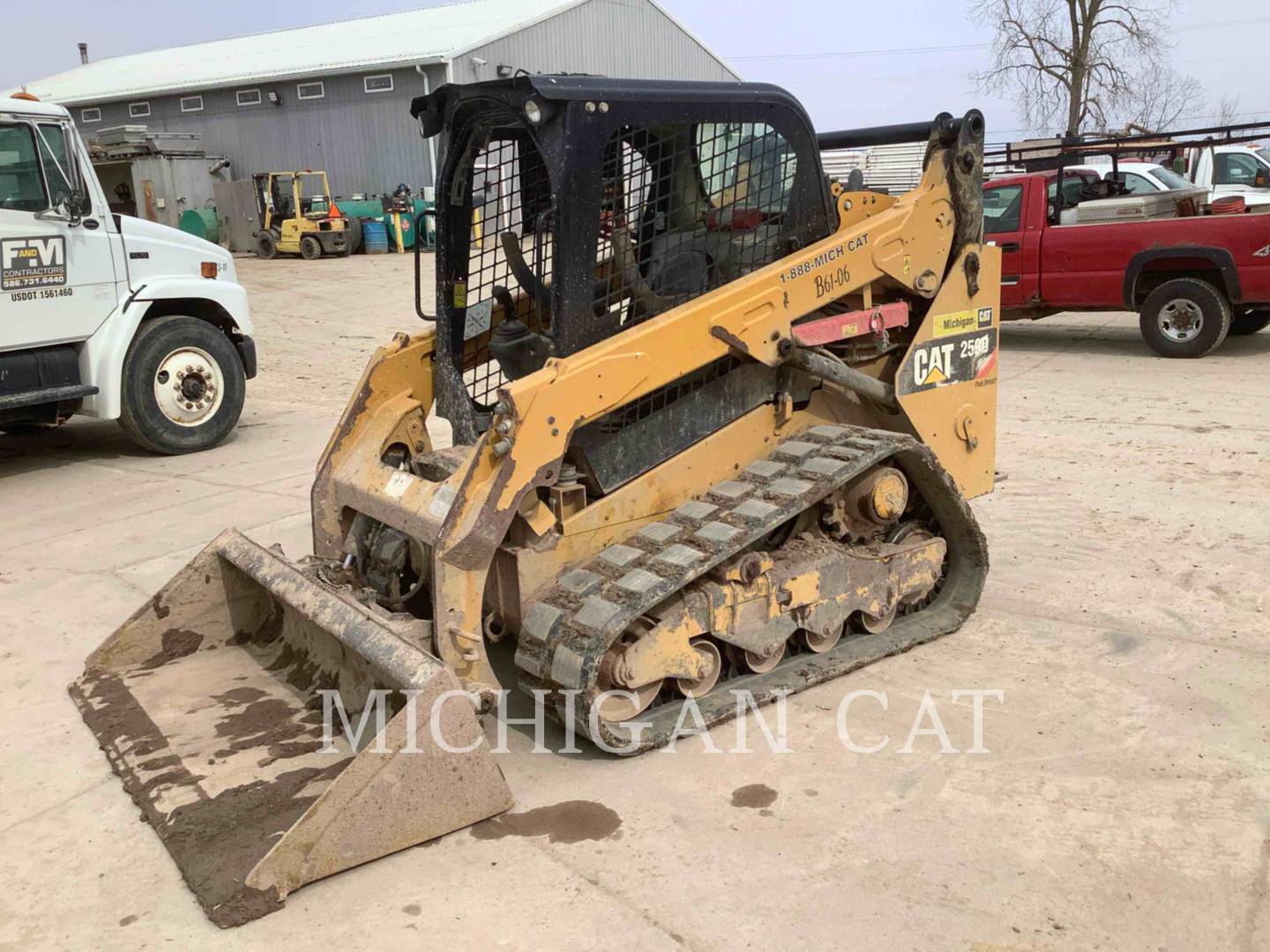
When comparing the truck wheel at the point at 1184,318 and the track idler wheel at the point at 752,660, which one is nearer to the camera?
the track idler wheel at the point at 752,660

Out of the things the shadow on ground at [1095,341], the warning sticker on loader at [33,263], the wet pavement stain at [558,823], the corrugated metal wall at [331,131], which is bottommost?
the wet pavement stain at [558,823]

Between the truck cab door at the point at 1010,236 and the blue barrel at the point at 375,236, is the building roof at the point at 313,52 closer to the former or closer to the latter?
the blue barrel at the point at 375,236

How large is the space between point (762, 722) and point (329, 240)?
77.8ft

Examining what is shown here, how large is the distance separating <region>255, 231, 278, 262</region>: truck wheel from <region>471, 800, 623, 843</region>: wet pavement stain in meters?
25.0

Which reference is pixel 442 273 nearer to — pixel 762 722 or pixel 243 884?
pixel 762 722

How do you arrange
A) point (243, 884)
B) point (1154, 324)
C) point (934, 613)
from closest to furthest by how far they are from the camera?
point (243, 884) → point (934, 613) → point (1154, 324)

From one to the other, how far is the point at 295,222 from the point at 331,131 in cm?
596

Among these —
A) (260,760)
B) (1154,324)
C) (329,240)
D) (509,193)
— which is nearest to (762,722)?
(260,760)

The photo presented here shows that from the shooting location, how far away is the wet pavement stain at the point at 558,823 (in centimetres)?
346

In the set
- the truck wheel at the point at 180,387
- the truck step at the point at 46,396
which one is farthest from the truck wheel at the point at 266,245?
the truck step at the point at 46,396

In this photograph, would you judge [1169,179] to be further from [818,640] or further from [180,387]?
[818,640]

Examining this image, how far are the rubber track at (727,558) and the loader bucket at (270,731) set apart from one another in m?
0.43

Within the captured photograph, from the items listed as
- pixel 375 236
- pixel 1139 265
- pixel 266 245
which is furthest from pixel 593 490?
pixel 266 245

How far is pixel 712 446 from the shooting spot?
4531 millimetres
